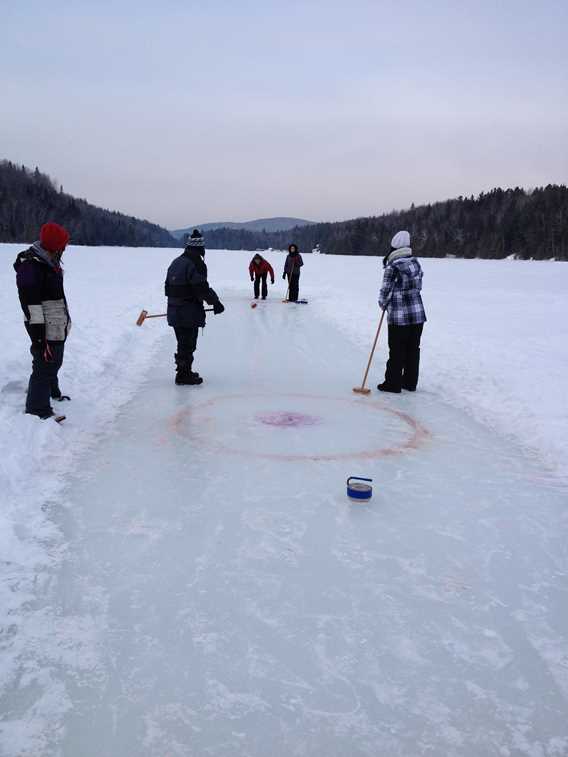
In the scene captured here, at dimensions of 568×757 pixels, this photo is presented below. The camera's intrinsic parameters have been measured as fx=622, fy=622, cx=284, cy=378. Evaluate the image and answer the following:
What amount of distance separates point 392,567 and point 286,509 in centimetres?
92

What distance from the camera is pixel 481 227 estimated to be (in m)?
98.2


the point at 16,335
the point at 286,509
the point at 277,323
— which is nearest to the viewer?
the point at 286,509

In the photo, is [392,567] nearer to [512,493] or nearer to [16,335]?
[512,493]

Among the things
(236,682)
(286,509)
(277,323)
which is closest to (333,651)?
(236,682)

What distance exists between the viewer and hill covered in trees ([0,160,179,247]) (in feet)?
325

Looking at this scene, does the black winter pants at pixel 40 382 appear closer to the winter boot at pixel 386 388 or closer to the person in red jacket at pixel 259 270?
the winter boot at pixel 386 388

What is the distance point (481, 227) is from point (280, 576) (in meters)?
103

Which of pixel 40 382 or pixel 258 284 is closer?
pixel 40 382

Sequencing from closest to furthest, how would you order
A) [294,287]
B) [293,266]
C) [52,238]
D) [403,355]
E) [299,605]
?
[299,605]
[52,238]
[403,355]
[293,266]
[294,287]

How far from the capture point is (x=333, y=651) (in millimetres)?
2518

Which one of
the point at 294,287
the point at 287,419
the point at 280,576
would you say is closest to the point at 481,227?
the point at 294,287

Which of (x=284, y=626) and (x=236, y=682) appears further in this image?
(x=284, y=626)

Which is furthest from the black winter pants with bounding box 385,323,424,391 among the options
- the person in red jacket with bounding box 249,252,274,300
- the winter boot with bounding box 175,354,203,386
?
the person in red jacket with bounding box 249,252,274,300

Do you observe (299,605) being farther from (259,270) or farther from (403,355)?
(259,270)
